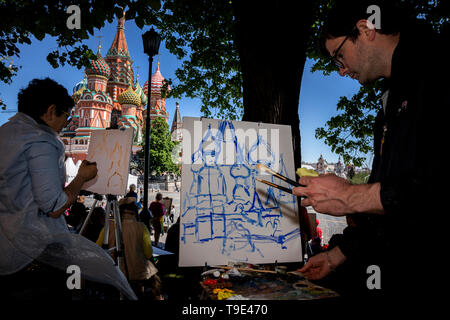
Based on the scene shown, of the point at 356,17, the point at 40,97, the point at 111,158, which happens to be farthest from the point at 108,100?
the point at 356,17

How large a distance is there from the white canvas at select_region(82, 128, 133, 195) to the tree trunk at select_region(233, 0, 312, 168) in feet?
6.35

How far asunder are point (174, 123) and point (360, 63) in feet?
237

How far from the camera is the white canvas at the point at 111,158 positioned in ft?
11.2

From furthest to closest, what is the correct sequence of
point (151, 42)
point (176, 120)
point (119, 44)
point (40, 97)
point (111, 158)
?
1. point (176, 120)
2. point (119, 44)
3. point (151, 42)
4. point (111, 158)
5. point (40, 97)

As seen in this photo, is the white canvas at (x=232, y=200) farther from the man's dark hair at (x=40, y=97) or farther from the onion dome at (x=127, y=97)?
the onion dome at (x=127, y=97)

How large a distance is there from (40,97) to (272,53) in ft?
7.96

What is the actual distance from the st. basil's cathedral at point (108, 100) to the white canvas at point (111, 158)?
3392 cm

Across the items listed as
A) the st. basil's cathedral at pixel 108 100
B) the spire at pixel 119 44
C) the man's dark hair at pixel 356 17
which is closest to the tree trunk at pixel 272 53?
the man's dark hair at pixel 356 17

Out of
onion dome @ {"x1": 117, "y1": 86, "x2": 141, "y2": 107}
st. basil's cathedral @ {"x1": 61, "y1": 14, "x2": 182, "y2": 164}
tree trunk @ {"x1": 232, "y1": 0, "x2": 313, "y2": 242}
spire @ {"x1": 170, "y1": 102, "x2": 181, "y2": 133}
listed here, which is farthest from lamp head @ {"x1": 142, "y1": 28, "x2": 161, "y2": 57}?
spire @ {"x1": 170, "y1": 102, "x2": 181, "y2": 133}

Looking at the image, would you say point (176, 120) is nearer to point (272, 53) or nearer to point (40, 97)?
point (272, 53)

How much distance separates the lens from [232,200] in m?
2.14

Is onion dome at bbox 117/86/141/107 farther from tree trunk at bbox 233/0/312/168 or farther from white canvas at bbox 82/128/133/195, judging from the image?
tree trunk at bbox 233/0/312/168

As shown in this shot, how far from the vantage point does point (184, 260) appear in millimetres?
1965

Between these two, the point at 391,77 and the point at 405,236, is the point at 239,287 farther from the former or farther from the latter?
the point at 391,77
